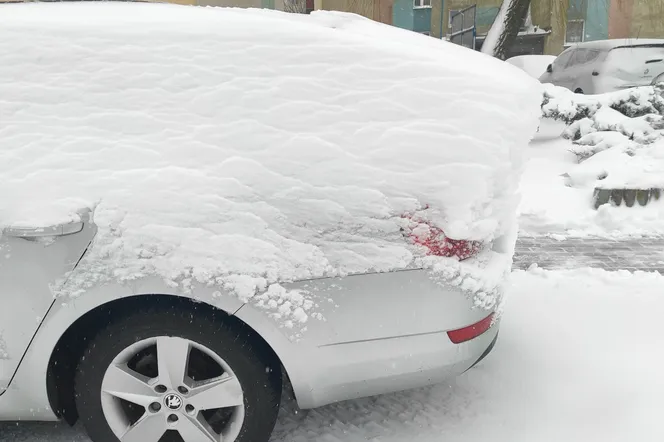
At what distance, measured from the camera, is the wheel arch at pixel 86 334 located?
2.18m

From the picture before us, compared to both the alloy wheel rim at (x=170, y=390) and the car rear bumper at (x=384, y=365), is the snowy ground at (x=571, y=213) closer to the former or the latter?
the car rear bumper at (x=384, y=365)

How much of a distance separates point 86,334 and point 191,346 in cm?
40

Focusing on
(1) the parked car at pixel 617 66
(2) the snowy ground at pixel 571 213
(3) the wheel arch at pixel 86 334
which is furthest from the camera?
(1) the parked car at pixel 617 66

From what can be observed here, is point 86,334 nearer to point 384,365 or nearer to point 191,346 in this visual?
point 191,346

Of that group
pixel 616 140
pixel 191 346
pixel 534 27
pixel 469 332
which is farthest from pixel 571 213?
pixel 534 27

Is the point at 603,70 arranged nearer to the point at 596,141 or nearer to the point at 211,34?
the point at 596,141

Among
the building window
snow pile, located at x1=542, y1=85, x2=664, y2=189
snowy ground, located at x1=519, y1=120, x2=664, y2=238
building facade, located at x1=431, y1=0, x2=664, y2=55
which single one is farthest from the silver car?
the building window

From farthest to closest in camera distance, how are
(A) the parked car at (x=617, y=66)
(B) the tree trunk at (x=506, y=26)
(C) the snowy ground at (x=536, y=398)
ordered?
(A) the parked car at (x=617, y=66) < (B) the tree trunk at (x=506, y=26) < (C) the snowy ground at (x=536, y=398)

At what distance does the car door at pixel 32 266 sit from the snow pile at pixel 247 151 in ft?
0.15

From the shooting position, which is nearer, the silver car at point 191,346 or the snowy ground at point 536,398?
the silver car at point 191,346

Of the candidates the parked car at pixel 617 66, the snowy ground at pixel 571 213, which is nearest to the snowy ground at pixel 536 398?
the snowy ground at pixel 571 213

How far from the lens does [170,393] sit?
7.39 ft

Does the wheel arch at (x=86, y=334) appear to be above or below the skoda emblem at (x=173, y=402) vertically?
above

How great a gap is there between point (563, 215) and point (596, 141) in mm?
2052
